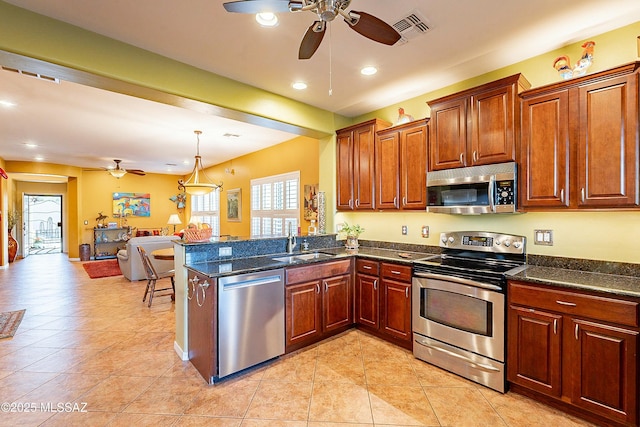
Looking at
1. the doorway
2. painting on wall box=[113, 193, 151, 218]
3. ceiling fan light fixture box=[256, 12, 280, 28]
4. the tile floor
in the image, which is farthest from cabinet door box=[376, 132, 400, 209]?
the doorway

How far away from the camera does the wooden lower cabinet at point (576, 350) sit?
5.99ft

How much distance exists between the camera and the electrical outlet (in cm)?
262

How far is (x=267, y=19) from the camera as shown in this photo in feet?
7.13

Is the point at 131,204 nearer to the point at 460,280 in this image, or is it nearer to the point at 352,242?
the point at 352,242

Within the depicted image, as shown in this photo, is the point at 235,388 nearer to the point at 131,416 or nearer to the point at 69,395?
the point at 131,416

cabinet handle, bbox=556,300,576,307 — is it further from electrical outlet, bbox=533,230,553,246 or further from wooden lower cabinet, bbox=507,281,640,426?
electrical outlet, bbox=533,230,553,246

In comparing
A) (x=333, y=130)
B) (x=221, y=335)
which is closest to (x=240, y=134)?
(x=333, y=130)

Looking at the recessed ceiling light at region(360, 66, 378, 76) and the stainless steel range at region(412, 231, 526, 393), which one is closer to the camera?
the stainless steel range at region(412, 231, 526, 393)

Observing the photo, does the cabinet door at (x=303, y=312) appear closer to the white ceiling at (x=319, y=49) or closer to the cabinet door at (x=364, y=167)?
the cabinet door at (x=364, y=167)

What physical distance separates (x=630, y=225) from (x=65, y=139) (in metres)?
8.14

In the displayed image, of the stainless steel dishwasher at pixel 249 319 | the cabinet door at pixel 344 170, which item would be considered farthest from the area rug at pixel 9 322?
the cabinet door at pixel 344 170

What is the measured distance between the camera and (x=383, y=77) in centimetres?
315

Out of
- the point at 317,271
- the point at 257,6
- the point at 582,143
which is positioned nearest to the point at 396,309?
the point at 317,271

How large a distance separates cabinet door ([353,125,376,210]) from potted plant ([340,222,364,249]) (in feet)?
1.10
